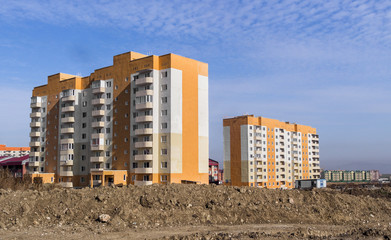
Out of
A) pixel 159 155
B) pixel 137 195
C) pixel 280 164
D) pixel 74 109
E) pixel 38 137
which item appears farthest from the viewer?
pixel 280 164

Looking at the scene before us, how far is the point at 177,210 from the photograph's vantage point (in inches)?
1056

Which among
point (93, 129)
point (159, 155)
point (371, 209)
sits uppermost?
point (93, 129)

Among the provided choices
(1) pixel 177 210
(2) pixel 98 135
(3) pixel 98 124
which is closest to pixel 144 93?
(3) pixel 98 124

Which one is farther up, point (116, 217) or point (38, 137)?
point (38, 137)

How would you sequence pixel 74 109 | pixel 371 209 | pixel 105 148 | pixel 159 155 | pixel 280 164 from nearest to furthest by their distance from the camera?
1. pixel 371 209
2. pixel 159 155
3. pixel 105 148
4. pixel 74 109
5. pixel 280 164

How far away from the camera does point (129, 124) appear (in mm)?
68312

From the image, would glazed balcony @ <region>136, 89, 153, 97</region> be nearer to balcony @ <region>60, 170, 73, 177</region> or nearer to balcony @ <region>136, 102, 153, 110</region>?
balcony @ <region>136, 102, 153, 110</region>

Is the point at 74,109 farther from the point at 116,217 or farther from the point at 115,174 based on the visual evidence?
the point at 116,217

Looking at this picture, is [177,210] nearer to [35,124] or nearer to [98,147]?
[98,147]

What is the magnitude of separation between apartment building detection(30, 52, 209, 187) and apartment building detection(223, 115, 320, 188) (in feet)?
159

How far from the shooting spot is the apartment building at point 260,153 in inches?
4535

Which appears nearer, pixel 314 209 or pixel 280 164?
pixel 314 209

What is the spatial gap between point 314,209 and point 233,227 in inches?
340

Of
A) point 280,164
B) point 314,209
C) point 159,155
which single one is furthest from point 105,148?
point 280,164
